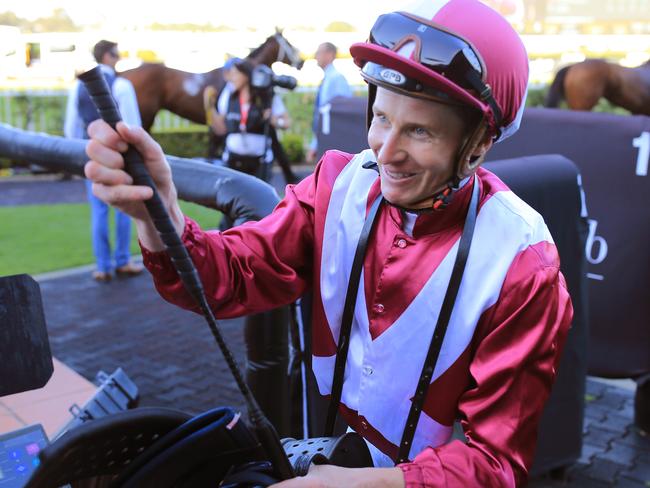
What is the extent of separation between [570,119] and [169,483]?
11.2 feet

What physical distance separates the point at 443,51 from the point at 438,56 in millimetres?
14

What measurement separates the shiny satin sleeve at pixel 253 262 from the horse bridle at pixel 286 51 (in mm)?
8242

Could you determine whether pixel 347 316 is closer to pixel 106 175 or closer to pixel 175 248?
pixel 175 248

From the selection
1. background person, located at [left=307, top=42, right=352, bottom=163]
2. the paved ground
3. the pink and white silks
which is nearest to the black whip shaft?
the pink and white silks

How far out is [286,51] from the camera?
9.70m

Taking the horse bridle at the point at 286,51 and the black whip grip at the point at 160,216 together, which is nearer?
the black whip grip at the point at 160,216

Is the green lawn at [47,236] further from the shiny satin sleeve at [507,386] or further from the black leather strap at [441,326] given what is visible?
the shiny satin sleeve at [507,386]

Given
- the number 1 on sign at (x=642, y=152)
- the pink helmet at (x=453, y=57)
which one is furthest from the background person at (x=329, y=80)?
the pink helmet at (x=453, y=57)

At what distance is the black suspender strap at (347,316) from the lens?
1.59m

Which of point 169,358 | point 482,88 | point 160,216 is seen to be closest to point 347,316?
point 482,88

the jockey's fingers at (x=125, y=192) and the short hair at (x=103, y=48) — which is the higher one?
the jockey's fingers at (x=125, y=192)

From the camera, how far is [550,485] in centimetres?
336

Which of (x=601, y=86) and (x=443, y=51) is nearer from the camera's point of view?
(x=443, y=51)

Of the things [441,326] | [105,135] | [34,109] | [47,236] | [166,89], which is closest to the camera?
[105,135]
